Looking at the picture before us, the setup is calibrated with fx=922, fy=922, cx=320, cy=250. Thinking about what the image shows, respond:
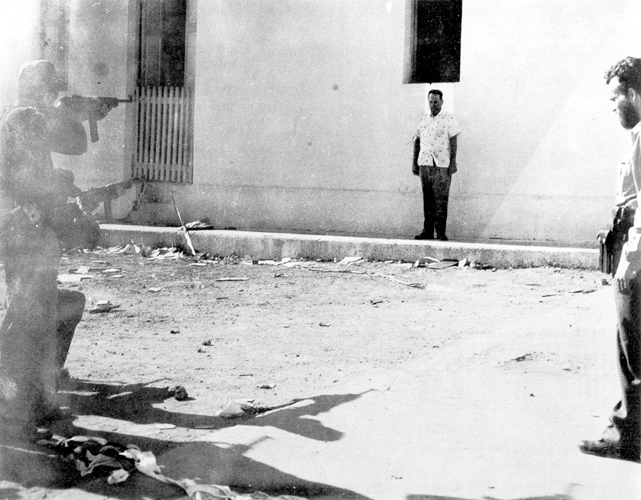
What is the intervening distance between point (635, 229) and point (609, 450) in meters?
0.88

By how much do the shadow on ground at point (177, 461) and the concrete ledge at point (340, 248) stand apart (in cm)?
508

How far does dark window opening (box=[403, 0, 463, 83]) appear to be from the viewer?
1040 centimetres

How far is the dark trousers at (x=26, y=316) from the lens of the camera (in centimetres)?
383

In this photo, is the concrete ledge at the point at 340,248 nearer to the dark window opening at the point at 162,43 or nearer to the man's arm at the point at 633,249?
the dark window opening at the point at 162,43

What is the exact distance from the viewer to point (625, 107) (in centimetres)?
340

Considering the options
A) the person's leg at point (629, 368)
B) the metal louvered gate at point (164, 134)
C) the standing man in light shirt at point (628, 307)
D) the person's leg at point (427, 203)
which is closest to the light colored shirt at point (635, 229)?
the standing man in light shirt at point (628, 307)

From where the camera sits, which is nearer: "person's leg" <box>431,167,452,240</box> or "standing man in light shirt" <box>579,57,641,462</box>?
"standing man in light shirt" <box>579,57,641,462</box>

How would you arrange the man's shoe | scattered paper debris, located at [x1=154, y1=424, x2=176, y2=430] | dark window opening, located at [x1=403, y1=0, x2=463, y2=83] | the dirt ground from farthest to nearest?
dark window opening, located at [x1=403, y1=0, x2=463, y2=83] < the dirt ground < scattered paper debris, located at [x1=154, y1=424, x2=176, y2=430] < the man's shoe

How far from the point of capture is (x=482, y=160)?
33.8 ft

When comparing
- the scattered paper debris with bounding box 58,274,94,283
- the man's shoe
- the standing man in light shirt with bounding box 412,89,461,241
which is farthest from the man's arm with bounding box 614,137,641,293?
the standing man in light shirt with bounding box 412,89,461,241

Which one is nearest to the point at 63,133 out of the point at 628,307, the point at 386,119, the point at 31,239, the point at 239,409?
the point at 31,239

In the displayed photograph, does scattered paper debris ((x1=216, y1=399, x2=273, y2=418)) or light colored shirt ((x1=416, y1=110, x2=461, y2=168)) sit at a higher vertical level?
light colored shirt ((x1=416, y1=110, x2=461, y2=168))

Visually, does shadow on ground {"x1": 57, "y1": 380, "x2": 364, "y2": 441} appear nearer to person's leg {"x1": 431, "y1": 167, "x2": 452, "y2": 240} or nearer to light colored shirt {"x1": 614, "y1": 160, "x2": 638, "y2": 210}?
light colored shirt {"x1": 614, "y1": 160, "x2": 638, "y2": 210}

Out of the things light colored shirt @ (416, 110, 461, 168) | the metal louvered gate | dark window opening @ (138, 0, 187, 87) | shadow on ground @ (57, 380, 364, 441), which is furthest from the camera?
the metal louvered gate
